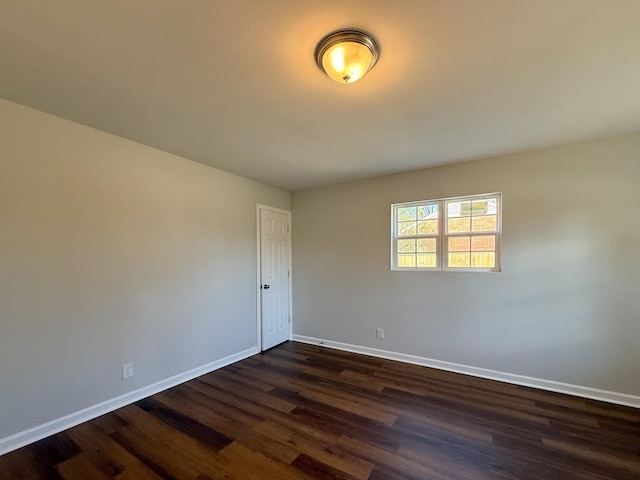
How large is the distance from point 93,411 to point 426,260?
3.76m

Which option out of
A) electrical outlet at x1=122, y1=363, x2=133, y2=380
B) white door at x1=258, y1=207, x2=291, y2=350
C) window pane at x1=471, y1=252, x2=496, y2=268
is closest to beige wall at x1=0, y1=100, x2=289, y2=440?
electrical outlet at x1=122, y1=363, x2=133, y2=380

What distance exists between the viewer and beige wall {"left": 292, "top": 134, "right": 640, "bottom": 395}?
2.56 metres

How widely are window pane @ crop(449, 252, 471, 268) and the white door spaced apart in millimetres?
2470

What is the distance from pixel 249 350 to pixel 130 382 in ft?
4.89

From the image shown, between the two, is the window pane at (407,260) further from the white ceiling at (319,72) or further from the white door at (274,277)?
the white door at (274,277)

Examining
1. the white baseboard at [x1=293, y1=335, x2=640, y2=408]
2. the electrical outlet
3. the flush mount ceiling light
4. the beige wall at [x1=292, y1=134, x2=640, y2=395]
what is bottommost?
the white baseboard at [x1=293, y1=335, x2=640, y2=408]

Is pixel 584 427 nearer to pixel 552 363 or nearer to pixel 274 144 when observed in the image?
pixel 552 363

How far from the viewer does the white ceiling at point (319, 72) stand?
127cm

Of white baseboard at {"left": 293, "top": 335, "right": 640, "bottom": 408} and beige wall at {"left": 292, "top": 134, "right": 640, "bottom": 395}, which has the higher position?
beige wall at {"left": 292, "top": 134, "right": 640, "bottom": 395}

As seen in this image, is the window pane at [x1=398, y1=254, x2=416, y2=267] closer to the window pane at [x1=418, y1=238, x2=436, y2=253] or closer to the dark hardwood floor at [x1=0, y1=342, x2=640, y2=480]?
the window pane at [x1=418, y1=238, x2=436, y2=253]

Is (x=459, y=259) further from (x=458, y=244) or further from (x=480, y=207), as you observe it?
(x=480, y=207)

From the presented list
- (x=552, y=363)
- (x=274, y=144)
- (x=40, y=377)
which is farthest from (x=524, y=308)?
(x=40, y=377)

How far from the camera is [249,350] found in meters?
3.83

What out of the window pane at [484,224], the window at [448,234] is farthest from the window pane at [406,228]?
the window pane at [484,224]
